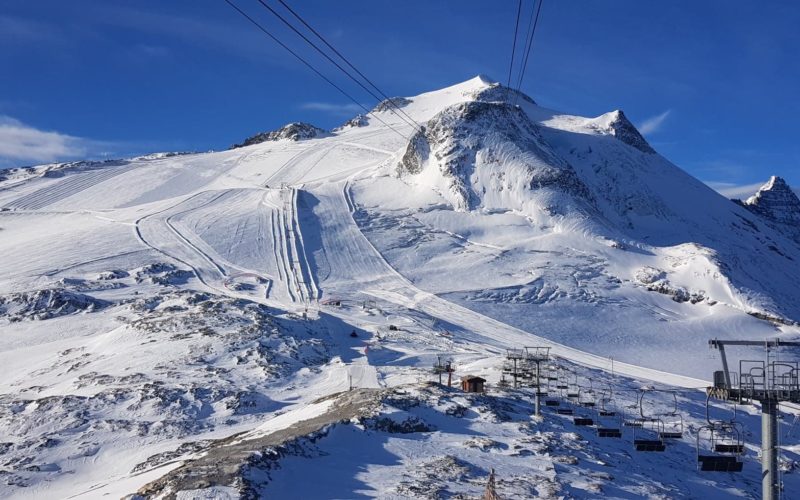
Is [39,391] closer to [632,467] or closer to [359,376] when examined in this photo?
[359,376]

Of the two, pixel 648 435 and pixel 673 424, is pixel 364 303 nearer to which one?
pixel 673 424

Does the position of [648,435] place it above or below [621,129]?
A: below

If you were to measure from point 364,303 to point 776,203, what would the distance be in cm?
13362

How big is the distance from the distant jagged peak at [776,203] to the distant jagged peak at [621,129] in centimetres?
3724

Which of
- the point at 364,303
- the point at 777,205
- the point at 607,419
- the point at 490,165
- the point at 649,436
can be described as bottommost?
the point at 649,436

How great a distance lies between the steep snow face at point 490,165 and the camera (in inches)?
3984

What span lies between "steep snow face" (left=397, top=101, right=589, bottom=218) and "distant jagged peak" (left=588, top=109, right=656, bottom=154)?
28732mm

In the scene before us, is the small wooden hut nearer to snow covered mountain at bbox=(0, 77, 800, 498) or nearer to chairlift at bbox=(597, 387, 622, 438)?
snow covered mountain at bbox=(0, 77, 800, 498)

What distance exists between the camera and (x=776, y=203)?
16438 centimetres

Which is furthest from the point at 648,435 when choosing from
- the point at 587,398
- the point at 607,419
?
the point at 587,398

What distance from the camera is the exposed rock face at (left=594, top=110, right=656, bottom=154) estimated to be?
140 m

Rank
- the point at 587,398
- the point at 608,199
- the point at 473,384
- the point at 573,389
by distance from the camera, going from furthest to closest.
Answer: the point at 608,199, the point at 573,389, the point at 587,398, the point at 473,384

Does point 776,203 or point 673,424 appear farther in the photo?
point 776,203

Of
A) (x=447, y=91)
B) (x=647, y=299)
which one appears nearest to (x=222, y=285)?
(x=647, y=299)
